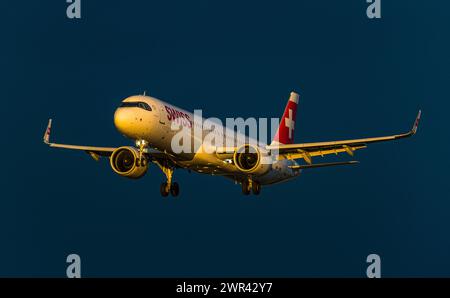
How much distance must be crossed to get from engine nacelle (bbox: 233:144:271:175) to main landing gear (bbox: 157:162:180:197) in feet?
20.8

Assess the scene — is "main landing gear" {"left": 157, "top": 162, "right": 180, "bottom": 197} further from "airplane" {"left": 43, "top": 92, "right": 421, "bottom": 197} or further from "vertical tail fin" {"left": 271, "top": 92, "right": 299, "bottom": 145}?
"vertical tail fin" {"left": 271, "top": 92, "right": 299, "bottom": 145}

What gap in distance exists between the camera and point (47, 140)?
10088 cm

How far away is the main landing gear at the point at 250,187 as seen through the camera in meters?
100

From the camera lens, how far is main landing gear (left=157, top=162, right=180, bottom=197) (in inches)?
3866

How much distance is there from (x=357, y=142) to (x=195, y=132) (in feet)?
36.5

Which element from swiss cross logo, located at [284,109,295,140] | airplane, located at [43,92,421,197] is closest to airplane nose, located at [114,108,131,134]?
airplane, located at [43,92,421,197]

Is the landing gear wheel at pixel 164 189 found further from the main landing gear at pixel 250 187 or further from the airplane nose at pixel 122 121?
the airplane nose at pixel 122 121

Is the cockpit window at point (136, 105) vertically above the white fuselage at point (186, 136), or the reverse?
the cockpit window at point (136, 105)

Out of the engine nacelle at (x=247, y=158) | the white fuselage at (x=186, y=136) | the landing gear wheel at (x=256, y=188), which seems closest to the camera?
the white fuselage at (x=186, y=136)

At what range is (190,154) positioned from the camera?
9362 cm

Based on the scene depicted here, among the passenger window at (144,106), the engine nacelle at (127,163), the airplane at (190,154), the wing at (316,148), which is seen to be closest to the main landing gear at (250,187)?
the airplane at (190,154)
